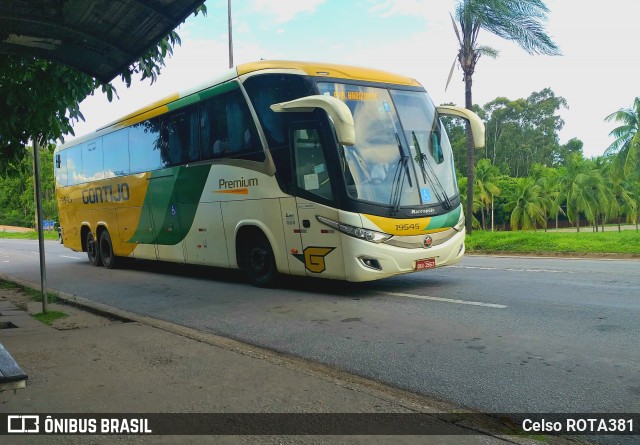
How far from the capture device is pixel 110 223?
15156 millimetres

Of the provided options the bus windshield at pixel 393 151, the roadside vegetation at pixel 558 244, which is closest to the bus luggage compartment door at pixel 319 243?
the bus windshield at pixel 393 151

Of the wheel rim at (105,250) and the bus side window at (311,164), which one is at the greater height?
the bus side window at (311,164)

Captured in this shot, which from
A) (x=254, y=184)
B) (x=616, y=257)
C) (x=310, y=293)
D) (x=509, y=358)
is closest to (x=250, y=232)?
(x=254, y=184)

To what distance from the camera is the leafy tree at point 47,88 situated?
8555 mm

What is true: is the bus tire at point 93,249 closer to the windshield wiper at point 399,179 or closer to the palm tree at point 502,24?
the windshield wiper at point 399,179

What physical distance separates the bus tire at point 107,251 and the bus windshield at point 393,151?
9253mm

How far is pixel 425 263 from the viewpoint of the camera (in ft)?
28.8

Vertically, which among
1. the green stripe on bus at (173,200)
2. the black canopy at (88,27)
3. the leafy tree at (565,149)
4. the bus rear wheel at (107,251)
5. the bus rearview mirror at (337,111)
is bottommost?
the bus rear wheel at (107,251)

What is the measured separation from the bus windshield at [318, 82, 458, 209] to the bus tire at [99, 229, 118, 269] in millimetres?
9253

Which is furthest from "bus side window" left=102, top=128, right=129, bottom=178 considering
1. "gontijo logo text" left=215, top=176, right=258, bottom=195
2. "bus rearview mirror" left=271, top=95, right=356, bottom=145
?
"bus rearview mirror" left=271, top=95, right=356, bottom=145

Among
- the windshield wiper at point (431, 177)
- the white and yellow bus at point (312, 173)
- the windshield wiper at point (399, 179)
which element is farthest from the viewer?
the windshield wiper at point (431, 177)

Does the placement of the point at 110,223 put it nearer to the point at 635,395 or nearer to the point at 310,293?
the point at 310,293

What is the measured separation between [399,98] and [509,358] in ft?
16.9

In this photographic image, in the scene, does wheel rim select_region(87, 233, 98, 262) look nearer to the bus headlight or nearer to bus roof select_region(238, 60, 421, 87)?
bus roof select_region(238, 60, 421, 87)
